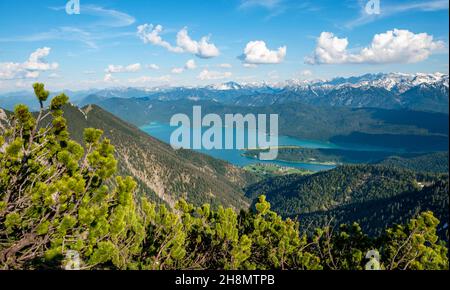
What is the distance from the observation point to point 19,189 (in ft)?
40.0

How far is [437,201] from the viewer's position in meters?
195
